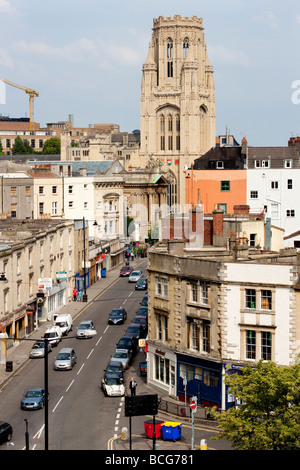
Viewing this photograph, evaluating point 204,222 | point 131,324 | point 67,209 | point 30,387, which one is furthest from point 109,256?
point 30,387

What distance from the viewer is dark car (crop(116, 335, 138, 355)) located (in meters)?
61.0

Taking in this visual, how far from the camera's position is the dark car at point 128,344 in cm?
6100

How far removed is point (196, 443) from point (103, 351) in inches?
862

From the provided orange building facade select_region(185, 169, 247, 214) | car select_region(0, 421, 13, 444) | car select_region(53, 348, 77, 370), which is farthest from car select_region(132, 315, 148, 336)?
car select_region(0, 421, 13, 444)

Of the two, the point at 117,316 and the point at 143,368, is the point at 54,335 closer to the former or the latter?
the point at 117,316

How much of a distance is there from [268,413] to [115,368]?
21.1 m

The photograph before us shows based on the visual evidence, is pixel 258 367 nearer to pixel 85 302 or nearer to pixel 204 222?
pixel 204 222

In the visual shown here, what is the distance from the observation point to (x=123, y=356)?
58.0 meters

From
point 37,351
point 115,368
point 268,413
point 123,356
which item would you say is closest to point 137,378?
point 115,368

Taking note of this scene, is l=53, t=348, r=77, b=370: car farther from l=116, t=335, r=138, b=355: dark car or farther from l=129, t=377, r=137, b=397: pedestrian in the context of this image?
l=129, t=377, r=137, b=397: pedestrian

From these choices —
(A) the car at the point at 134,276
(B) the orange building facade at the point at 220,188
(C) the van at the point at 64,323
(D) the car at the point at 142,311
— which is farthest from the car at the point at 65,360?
(A) the car at the point at 134,276

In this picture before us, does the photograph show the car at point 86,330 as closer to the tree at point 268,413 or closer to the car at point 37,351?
the car at point 37,351

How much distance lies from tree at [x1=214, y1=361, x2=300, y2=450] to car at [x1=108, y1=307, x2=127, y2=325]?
38.1 metres

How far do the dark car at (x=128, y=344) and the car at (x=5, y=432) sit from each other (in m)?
19.2
